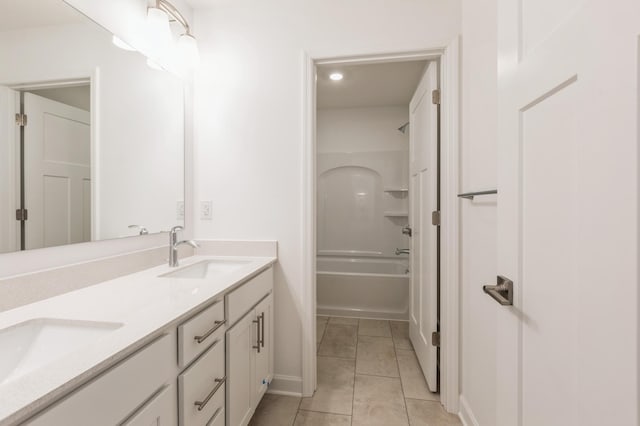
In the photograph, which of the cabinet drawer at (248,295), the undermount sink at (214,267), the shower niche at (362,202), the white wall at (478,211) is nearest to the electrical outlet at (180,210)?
the undermount sink at (214,267)

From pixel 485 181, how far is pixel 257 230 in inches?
50.7

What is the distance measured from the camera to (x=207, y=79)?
183 cm

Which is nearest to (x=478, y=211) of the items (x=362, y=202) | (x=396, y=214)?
(x=396, y=214)

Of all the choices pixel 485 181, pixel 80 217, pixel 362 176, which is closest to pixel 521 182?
pixel 485 181

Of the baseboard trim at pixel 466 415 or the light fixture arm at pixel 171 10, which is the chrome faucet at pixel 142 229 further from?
the baseboard trim at pixel 466 415

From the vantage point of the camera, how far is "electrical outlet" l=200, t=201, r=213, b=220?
1.84 m

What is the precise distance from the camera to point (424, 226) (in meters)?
1.96

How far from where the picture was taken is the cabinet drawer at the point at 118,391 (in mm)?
529

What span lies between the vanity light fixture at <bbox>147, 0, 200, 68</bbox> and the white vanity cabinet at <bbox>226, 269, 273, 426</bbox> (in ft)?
4.47

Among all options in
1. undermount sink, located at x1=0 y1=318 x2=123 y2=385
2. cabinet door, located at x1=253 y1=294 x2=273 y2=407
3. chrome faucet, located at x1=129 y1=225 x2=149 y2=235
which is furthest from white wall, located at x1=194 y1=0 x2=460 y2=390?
undermount sink, located at x1=0 y1=318 x2=123 y2=385

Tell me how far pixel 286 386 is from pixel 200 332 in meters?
1.05

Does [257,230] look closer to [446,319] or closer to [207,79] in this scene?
[207,79]

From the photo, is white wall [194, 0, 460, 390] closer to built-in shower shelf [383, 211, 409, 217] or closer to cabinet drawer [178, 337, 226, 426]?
cabinet drawer [178, 337, 226, 426]

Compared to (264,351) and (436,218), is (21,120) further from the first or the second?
(436,218)
